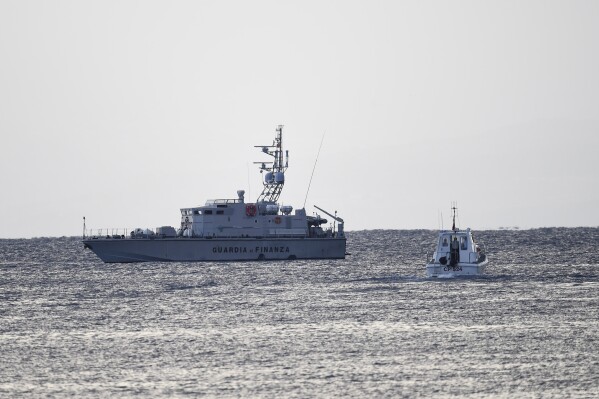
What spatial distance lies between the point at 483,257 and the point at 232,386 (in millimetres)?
49021

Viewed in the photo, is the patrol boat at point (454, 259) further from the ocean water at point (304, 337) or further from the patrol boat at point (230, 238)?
the patrol boat at point (230, 238)

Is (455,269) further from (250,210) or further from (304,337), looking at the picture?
(304,337)

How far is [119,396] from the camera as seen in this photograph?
35.2 metres

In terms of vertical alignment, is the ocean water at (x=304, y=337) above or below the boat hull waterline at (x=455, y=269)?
below

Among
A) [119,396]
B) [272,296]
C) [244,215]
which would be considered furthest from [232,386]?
[244,215]

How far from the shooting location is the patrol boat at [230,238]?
102 metres

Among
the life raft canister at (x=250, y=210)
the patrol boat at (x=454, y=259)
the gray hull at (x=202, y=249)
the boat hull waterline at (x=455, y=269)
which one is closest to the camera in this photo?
the patrol boat at (x=454, y=259)

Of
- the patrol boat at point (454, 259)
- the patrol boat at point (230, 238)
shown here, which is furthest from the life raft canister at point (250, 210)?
the patrol boat at point (454, 259)

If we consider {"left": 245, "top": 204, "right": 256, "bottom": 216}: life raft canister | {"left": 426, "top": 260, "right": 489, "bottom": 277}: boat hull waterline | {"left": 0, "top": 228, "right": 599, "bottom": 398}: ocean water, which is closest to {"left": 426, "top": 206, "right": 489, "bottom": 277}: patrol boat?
{"left": 426, "top": 260, "right": 489, "bottom": 277}: boat hull waterline

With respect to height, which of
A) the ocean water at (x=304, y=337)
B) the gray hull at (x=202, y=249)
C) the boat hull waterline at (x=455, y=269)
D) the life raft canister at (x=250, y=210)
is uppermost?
the life raft canister at (x=250, y=210)

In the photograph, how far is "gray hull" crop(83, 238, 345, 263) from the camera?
102 meters

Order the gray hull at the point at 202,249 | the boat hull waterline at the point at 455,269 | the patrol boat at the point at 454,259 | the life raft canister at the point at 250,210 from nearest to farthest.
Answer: the patrol boat at the point at 454,259 → the boat hull waterline at the point at 455,269 → the gray hull at the point at 202,249 → the life raft canister at the point at 250,210

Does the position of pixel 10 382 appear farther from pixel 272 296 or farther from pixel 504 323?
pixel 272 296

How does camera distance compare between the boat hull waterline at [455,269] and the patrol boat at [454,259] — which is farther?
the boat hull waterline at [455,269]
